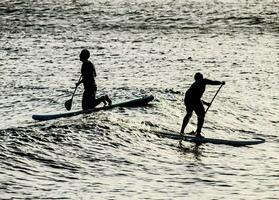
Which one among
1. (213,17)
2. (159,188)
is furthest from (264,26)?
(159,188)

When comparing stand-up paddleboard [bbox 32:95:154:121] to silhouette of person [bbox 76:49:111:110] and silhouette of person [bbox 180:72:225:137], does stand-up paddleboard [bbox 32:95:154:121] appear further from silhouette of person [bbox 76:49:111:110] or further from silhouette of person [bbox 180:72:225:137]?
silhouette of person [bbox 180:72:225:137]

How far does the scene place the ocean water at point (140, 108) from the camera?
18875mm

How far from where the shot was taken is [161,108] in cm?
2880

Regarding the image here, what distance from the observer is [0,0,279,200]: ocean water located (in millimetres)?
18875

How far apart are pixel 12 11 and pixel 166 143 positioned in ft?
202

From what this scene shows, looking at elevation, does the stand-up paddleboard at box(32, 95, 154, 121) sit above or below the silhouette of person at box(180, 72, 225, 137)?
below

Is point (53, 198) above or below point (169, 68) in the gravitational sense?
above

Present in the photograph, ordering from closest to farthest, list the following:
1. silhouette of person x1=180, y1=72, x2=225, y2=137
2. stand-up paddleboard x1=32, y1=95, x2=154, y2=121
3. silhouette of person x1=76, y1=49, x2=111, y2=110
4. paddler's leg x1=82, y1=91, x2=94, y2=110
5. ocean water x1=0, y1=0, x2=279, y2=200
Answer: ocean water x1=0, y1=0, x2=279, y2=200
silhouette of person x1=180, y1=72, x2=225, y2=137
silhouette of person x1=76, y1=49, x2=111, y2=110
paddler's leg x1=82, y1=91, x2=94, y2=110
stand-up paddleboard x1=32, y1=95, x2=154, y2=121

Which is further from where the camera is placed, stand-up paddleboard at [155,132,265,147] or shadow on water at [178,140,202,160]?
stand-up paddleboard at [155,132,265,147]

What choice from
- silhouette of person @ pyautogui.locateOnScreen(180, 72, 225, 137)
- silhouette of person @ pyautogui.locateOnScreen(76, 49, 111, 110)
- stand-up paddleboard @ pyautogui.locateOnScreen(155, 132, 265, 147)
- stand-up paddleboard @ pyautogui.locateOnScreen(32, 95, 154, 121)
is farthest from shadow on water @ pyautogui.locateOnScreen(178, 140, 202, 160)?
stand-up paddleboard @ pyautogui.locateOnScreen(32, 95, 154, 121)

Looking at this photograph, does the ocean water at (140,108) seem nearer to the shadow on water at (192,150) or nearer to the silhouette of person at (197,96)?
the shadow on water at (192,150)

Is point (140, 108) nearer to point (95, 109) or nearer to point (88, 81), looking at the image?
point (95, 109)

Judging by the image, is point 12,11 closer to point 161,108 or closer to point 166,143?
point 161,108

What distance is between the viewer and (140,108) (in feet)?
93.5
